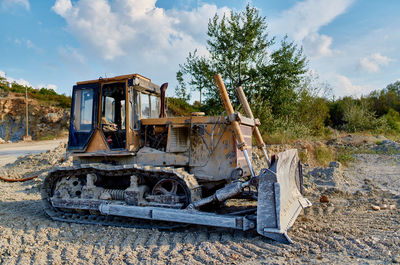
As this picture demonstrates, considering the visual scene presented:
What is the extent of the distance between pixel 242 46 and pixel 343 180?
11448 mm

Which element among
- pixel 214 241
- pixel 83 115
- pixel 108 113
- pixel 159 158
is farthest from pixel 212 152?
pixel 83 115

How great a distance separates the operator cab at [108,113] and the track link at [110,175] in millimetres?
453

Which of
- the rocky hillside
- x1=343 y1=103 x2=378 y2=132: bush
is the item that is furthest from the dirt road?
x1=343 y1=103 x2=378 y2=132: bush

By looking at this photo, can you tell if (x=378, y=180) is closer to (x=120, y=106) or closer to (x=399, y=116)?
(x=120, y=106)

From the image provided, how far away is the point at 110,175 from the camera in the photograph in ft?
18.0

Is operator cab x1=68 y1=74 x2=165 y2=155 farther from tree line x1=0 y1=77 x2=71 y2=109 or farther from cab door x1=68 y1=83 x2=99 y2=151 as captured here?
tree line x1=0 y1=77 x2=71 y2=109

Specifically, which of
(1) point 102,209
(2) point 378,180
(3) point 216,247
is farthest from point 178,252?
(2) point 378,180

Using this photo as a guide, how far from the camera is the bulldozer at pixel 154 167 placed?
4.58m

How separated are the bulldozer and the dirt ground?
10.0 inches

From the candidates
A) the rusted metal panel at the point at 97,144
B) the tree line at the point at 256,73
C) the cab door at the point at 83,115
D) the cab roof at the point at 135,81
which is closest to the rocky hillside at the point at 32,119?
the tree line at the point at 256,73

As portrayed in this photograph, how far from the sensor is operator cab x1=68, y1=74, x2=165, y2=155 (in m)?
5.61

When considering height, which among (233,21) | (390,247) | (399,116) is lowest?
(390,247)

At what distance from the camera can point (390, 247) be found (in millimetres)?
3525

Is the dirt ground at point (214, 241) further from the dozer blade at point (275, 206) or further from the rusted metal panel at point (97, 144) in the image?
the rusted metal panel at point (97, 144)
